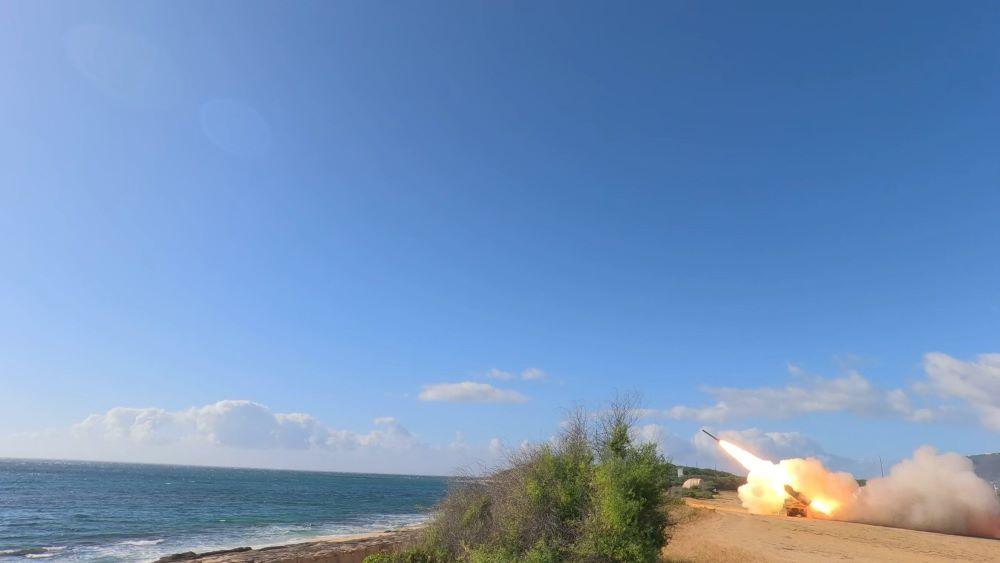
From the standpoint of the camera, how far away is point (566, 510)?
1895 centimetres

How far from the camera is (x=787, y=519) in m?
34.8

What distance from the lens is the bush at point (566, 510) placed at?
56.3ft

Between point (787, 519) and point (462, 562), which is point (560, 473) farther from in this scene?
point (787, 519)

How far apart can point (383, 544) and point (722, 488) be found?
200 ft

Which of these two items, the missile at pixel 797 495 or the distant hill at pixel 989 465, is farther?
the distant hill at pixel 989 465

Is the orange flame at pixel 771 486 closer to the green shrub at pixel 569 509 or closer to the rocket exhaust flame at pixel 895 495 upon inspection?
the rocket exhaust flame at pixel 895 495

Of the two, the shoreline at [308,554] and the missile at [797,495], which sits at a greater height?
the missile at [797,495]

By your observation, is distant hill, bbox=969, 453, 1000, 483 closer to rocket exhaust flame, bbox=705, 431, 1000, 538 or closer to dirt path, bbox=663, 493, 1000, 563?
rocket exhaust flame, bbox=705, 431, 1000, 538

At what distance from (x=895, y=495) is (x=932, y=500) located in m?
1.82

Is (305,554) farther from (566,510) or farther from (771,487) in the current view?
(771,487)

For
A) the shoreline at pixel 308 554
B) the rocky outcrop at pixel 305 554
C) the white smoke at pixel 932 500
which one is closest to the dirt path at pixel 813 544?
the white smoke at pixel 932 500

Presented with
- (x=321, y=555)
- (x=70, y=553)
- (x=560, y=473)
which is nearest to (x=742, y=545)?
(x=560, y=473)

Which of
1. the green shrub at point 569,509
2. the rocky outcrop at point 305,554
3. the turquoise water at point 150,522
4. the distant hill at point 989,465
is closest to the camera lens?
the green shrub at point 569,509

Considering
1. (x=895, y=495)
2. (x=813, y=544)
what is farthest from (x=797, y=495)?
(x=813, y=544)
